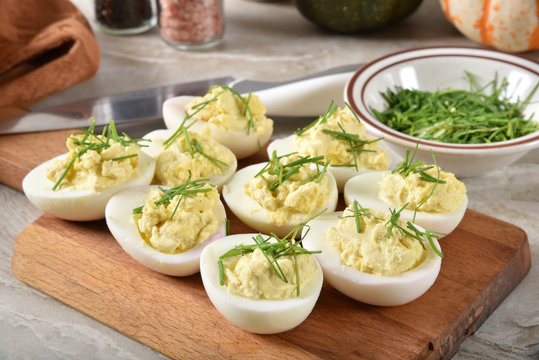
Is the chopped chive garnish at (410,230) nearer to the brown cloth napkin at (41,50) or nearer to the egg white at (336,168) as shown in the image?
the egg white at (336,168)

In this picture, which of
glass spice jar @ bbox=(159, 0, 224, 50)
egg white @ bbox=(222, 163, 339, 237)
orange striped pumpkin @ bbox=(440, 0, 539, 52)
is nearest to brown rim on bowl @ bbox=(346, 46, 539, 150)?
egg white @ bbox=(222, 163, 339, 237)

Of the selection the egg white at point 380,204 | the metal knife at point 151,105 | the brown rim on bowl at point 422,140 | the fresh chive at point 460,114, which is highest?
the brown rim on bowl at point 422,140

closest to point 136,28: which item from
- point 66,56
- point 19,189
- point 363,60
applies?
point 66,56

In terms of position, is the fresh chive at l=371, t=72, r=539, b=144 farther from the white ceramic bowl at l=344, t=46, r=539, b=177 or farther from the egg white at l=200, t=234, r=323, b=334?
the egg white at l=200, t=234, r=323, b=334

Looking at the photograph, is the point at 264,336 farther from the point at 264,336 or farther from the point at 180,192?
the point at 180,192

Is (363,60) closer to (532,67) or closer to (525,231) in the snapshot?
(532,67)

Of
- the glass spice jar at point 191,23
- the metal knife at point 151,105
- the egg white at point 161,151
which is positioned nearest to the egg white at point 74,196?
the egg white at point 161,151
